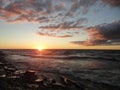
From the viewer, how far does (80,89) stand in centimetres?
1262

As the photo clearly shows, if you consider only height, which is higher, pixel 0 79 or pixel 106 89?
pixel 0 79

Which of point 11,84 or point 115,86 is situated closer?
point 11,84

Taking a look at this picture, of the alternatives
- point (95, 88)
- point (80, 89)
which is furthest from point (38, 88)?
point (95, 88)

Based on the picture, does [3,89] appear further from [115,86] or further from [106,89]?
[115,86]

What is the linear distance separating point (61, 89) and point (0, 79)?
4972mm

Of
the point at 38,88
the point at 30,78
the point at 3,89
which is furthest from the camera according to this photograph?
the point at 30,78

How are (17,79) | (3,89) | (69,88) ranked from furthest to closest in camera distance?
(17,79), (69,88), (3,89)

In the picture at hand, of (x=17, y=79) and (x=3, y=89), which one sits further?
(x=17, y=79)

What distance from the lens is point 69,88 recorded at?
12492 millimetres

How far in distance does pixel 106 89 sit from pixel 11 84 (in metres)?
7.23

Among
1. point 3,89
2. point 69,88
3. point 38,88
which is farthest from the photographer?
point 69,88

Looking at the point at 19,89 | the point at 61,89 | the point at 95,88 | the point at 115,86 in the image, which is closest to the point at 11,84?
the point at 19,89

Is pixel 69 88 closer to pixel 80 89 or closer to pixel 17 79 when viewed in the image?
pixel 80 89

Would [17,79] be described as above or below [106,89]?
above
